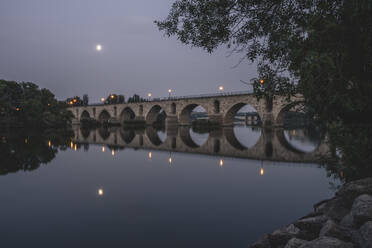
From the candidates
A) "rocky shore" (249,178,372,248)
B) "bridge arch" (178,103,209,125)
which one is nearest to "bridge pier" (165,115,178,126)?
"bridge arch" (178,103,209,125)

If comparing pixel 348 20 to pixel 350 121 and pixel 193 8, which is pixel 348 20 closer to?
pixel 350 121

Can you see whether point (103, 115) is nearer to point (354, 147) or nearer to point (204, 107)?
point (204, 107)

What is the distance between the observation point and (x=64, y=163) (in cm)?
1391

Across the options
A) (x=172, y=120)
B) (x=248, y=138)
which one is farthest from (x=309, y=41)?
(x=172, y=120)

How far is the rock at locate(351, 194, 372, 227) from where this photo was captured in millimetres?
3371

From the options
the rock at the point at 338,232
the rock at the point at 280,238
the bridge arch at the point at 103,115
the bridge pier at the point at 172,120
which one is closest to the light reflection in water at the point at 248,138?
the rock at the point at 280,238

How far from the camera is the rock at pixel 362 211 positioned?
337cm

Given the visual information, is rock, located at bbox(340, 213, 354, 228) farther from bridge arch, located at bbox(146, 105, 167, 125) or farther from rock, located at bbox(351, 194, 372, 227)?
bridge arch, located at bbox(146, 105, 167, 125)

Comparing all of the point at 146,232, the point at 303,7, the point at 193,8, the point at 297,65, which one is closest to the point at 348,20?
the point at 297,65

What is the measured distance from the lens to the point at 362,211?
3.51m

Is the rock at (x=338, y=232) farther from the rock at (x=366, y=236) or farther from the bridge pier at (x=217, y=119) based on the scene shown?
the bridge pier at (x=217, y=119)

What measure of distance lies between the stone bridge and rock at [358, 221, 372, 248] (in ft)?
108

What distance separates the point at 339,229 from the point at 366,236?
527 millimetres

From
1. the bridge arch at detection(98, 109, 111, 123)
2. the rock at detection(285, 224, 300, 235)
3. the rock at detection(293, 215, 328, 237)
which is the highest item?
the bridge arch at detection(98, 109, 111, 123)
